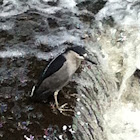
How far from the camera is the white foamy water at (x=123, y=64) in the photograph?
5.54 m

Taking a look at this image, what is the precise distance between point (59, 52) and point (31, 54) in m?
0.34

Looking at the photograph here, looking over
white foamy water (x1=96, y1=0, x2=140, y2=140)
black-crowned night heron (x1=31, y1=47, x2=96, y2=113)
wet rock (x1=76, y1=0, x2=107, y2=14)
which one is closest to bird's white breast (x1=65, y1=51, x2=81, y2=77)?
black-crowned night heron (x1=31, y1=47, x2=96, y2=113)

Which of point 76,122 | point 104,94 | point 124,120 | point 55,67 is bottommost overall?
point 124,120

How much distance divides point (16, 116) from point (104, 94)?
4.45ft

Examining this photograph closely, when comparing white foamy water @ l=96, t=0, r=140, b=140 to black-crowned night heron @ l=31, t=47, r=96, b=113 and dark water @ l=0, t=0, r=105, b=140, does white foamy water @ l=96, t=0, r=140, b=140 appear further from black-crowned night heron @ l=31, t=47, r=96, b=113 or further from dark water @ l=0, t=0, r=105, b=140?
black-crowned night heron @ l=31, t=47, r=96, b=113

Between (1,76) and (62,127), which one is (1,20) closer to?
(1,76)

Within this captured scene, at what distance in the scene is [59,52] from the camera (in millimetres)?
5539

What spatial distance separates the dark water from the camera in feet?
14.1

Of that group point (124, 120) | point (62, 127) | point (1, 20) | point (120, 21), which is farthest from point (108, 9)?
point (62, 127)

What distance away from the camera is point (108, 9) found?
Result: 23.7 ft

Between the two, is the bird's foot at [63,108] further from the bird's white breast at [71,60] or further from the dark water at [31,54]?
the bird's white breast at [71,60]

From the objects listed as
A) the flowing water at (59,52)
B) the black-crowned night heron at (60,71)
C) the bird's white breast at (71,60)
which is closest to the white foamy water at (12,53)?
the flowing water at (59,52)

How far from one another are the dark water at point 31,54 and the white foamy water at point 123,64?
32cm

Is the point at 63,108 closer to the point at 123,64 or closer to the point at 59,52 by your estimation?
the point at 59,52
